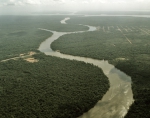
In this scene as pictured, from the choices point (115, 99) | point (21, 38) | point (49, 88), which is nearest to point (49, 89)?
point (49, 88)

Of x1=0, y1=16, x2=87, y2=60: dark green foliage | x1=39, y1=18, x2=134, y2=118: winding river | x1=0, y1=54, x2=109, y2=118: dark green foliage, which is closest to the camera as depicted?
x1=39, y1=18, x2=134, y2=118: winding river

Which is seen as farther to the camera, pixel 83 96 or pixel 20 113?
pixel 83 96

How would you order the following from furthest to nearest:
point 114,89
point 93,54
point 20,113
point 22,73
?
point 93,54
point 22,73
point 114,89
point 20,113

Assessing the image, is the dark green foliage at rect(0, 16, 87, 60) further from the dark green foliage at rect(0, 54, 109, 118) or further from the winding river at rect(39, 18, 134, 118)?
the winding river at rect(39, 18, 134, 118)

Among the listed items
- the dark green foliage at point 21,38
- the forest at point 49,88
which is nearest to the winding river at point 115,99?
the forest at point 49,88

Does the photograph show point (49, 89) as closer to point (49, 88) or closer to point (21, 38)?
point (49, 88)

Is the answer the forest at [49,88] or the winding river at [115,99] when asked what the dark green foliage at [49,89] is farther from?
the winding river at [115,99]

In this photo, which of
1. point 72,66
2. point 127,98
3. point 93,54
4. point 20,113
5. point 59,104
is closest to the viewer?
point 20,113

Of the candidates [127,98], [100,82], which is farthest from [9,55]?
[127,98]

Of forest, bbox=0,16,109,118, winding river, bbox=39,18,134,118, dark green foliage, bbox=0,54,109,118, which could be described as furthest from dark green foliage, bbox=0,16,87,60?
winding river, bbox=39,18,134,118

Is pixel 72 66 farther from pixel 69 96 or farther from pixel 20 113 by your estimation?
pixel 20 113
